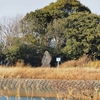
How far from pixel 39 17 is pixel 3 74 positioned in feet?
45.1

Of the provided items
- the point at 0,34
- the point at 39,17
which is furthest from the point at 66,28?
the point at 0,34

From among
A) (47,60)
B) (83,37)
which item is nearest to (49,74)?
(47,60)

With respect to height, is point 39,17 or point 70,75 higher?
point 39,17

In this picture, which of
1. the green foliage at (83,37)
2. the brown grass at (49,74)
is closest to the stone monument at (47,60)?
the green foliage at (83,37)

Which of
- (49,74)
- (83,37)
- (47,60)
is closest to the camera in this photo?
(49,74)

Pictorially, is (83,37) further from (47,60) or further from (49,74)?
(49,74)

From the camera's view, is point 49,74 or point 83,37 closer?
point 49,74

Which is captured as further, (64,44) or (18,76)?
(64,44)

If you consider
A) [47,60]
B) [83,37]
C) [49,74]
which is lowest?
[49,74]

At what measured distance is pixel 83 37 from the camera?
84.5 ft

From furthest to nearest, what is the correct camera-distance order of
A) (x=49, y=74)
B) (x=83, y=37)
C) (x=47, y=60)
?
(x=83, y=37) < (x=47, y=60) < (x=49, y=74)

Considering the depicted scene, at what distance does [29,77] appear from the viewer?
14812 millimetres

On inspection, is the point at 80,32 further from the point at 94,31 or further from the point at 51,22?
the point at 51,22

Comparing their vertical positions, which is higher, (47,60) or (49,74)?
(47,60)
